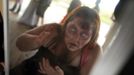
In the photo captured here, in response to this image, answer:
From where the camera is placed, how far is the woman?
2.51 feet

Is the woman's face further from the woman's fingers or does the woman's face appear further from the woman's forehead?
the woman's fingers


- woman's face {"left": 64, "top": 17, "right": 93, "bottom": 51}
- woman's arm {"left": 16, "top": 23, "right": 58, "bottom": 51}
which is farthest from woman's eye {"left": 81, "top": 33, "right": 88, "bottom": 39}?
woman's arm {"left": 16, "top": 23, "right": 58, "bottom": 51}

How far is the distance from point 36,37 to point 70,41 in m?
0.16

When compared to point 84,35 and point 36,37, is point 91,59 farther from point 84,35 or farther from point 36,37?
point 36,37

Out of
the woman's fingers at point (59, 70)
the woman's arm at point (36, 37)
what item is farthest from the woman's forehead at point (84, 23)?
the woman's fingers at point (59, 70)

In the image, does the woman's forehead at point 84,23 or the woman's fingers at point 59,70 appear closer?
the woman's forehead at point 84,23

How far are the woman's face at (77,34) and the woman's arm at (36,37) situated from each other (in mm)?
65

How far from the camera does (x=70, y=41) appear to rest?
816 millimetres

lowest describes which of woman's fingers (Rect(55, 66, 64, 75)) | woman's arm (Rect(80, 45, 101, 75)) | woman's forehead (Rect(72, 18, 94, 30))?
woman's fingers (Rect(55, 66, 64, 75))

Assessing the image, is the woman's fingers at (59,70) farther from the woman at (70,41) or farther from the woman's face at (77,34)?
the woman's face at (77,34)

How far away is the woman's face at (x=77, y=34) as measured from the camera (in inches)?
30.2

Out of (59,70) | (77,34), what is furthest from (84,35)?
(59,70)

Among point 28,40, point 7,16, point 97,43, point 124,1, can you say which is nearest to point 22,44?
point 28,40

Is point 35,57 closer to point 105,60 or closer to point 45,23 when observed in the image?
point 45,23
